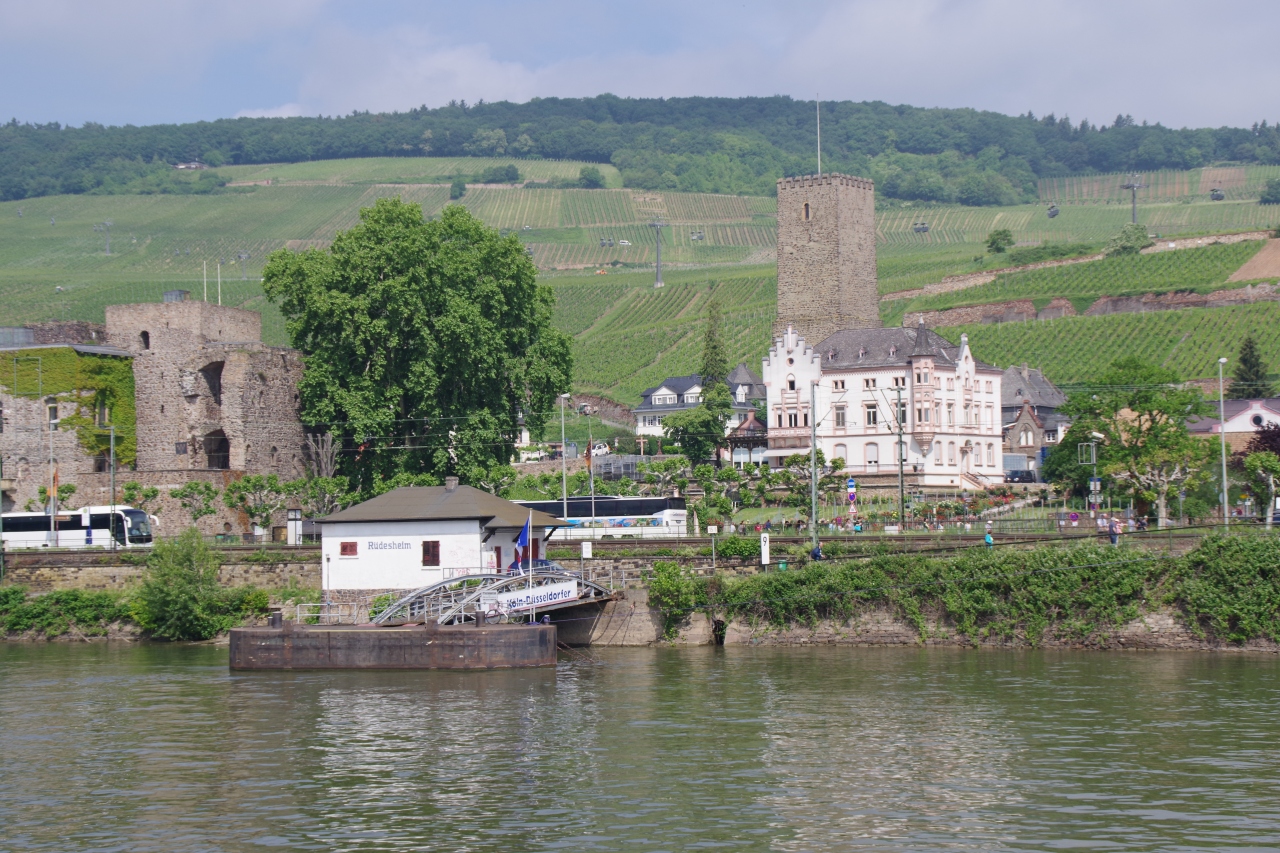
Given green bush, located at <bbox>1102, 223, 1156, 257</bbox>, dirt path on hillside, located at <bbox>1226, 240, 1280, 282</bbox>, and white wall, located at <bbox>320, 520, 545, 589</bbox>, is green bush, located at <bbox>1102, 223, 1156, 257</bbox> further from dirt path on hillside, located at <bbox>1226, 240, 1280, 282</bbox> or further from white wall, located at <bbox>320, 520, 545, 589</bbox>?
white wall, located at <bbox>320, 520, 545, 589</bbox>

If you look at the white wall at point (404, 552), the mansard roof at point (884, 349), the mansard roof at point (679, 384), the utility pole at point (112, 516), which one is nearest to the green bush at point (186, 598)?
the white wall at point (404, 552)

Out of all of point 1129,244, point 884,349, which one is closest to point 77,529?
point 884,349

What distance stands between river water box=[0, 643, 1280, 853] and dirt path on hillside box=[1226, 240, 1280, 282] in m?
95.0

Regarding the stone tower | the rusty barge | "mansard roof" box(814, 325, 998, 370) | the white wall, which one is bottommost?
the rusty barge

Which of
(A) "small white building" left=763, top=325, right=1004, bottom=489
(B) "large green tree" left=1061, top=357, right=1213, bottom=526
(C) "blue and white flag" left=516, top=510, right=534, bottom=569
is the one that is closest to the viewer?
(C) "blue and white flag" left=516, top=510, right=534, bottom=569

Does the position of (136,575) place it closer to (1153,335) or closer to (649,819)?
(649,819)

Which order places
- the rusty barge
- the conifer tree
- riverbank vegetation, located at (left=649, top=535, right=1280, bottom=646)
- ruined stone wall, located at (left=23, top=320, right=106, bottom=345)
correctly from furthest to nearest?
the conifer tree → ruined stone wall, located at (left=23, top=320, right=106, bottom=345) → riverbank vegetation, located at (left=649, top=535, right=1280, bottom=646) → the rusty barge

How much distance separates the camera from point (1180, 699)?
3559 centimetres

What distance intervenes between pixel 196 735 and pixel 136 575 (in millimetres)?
25512

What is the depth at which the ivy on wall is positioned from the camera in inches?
2704

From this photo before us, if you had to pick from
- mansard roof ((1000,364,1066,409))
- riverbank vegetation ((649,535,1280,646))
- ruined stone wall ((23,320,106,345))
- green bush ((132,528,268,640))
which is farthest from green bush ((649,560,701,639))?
mansard roof ((1000,364,1066,409))

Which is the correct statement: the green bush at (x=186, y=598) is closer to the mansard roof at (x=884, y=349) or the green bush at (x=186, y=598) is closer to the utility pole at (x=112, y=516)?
the utility pole at (x=112, y=516)

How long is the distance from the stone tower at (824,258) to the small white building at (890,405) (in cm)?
1609

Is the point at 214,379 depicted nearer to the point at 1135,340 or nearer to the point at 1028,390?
the point at 1028,390
